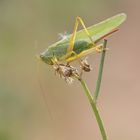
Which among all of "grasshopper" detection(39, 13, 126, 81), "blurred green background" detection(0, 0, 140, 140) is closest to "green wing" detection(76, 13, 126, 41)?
"grasshopper" detection(39, 13, 126, 81)

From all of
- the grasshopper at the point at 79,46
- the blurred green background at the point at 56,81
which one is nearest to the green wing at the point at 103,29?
the grasshopper at the point at 79,46

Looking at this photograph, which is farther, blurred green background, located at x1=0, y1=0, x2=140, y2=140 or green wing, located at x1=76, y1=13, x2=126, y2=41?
blurred green background, located at x1=0, y1=0, x2=140, y2=140

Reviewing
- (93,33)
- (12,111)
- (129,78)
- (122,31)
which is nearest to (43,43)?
(129,78)

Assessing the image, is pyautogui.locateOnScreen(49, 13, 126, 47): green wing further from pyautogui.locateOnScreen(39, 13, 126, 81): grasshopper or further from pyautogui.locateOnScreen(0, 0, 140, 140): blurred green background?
pyautogui.locateOnScreen(0, 0, 140, 140): blurred green background

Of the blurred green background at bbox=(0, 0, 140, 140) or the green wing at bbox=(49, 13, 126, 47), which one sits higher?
the blurred green background at bbox=(0, 0, 140, 140)

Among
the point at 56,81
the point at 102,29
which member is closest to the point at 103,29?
the point at 102,29

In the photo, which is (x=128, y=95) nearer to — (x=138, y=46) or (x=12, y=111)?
(x=138, y=46)

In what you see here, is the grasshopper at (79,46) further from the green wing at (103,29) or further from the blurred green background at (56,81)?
the blurred green background at (56,81)
